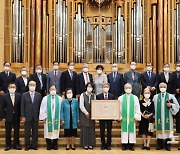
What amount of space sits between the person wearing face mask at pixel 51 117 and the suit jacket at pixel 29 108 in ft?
0.35

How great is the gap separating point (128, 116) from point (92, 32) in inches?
154

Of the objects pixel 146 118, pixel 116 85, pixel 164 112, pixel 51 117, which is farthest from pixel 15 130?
pixel 164 112

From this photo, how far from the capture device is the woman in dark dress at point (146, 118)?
9719 millimetres

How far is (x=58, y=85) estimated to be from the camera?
1099 cm

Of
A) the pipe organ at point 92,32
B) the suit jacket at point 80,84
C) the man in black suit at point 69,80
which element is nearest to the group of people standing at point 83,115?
the suit jacket at point 80,84

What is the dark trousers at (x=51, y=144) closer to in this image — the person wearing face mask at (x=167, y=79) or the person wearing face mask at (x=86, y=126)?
the person wearing face mask at (x=86, y=126)

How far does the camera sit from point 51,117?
984 centimetres

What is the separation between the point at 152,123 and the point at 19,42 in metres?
4.71

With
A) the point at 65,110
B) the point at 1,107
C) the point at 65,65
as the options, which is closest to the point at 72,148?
the point at 65,110

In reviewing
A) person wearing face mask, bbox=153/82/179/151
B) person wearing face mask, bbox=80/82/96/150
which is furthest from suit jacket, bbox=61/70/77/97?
person wearing face mask, bbox=153/82/179/151

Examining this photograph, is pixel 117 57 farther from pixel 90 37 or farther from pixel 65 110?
pixel 65 110

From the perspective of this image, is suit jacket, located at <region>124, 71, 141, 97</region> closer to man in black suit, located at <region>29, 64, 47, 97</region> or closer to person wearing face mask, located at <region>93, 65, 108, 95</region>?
person wearing face mask, located at <region>93, 65, 108, 95</region>

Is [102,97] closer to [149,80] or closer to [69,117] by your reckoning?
[69,117]

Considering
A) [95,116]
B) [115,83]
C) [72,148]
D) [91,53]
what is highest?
[91,53]
